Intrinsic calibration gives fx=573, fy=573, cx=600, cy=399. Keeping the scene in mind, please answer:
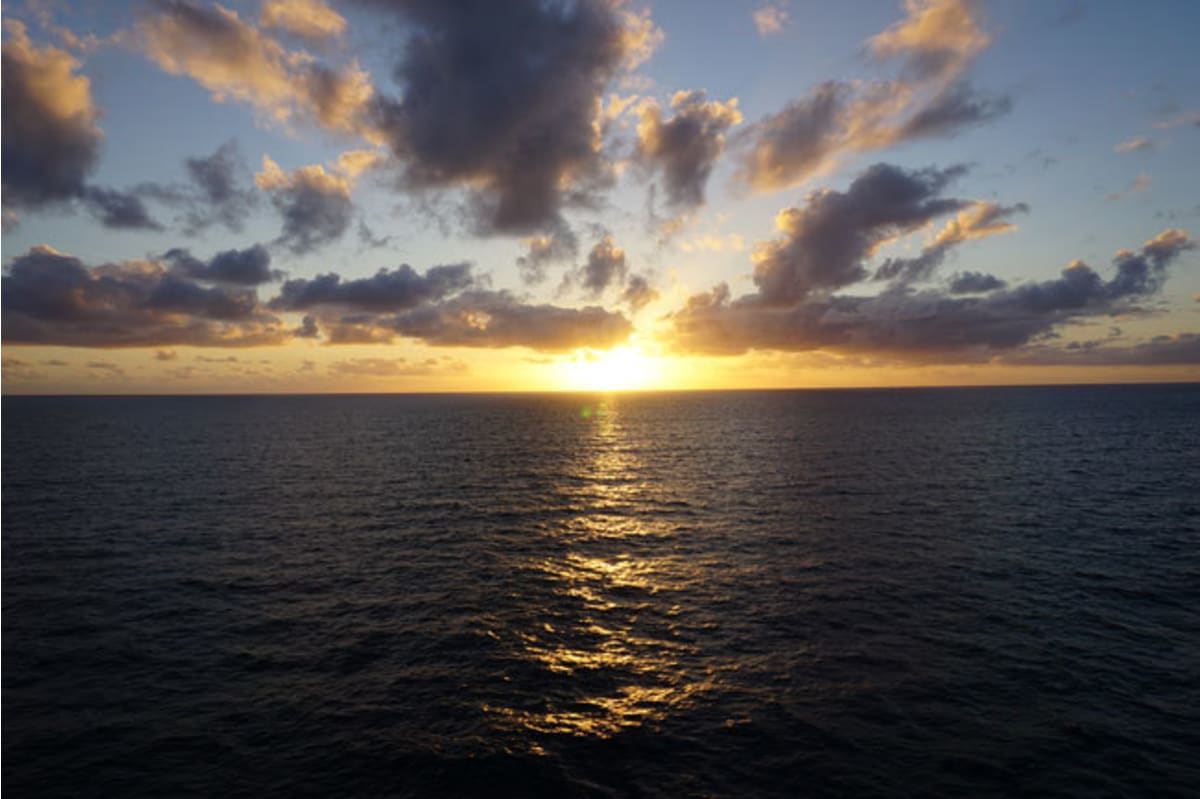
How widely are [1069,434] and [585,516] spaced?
5312 inches

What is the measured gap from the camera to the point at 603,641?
34.2 metres

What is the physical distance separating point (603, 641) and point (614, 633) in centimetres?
126

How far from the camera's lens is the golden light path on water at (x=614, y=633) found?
26844mm

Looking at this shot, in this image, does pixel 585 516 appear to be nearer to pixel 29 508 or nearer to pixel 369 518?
pixel 369 518

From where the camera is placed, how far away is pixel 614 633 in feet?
116

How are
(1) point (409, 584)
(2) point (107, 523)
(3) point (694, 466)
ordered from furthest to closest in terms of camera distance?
(3) point (694, 466), (2) point (107, 523), (1) point (409, 584)

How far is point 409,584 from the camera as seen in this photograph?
1690 inches

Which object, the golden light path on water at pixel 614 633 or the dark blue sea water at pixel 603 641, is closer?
the dark blue sea water at pixel 603 641

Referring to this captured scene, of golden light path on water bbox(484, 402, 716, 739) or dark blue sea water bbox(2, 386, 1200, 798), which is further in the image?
golden light path on water bbox(484, 402, 716, 739)

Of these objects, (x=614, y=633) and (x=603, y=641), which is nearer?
(x=603, y=641)

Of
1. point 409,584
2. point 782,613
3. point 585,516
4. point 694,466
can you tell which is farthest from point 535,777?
point 694,466

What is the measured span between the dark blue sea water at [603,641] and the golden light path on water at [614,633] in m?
0.20

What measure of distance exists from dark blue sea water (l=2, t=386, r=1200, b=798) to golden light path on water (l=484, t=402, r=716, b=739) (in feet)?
0.64

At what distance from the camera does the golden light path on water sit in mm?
26844
